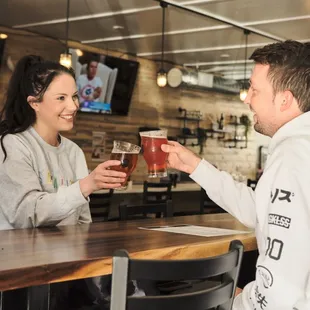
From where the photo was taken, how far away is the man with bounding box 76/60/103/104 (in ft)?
26.6

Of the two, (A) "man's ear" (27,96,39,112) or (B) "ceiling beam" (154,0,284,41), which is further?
(B) "ceiling beam" (154,0,284,41)

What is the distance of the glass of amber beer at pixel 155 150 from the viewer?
6.97ft

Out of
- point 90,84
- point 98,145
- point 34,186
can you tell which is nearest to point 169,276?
point 34,186

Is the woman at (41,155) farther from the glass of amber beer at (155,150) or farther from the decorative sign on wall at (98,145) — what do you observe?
the decorative sign on wall at (98,145)

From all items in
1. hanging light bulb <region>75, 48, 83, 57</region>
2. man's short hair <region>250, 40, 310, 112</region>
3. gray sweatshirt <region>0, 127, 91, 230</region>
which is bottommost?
gray sweatshirt <region>0, 127, 91, 230</region>

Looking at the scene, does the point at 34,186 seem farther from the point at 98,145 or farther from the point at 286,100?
the point at 98,145

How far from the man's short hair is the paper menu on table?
66 cm

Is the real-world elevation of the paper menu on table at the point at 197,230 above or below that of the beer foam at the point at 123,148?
below

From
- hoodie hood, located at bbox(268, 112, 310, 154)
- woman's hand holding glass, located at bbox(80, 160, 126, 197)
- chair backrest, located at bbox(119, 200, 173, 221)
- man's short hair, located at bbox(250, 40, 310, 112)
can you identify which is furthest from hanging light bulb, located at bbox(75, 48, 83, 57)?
hoodie hood, located at bbox(268, 112, 310, 154)

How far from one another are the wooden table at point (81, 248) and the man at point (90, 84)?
591 centimetres

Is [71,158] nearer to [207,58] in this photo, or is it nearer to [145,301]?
[145,301]

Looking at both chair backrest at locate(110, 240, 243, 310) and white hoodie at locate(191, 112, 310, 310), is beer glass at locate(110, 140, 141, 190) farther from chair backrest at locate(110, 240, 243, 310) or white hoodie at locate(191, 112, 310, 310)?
chair backrest at locate(110, 240, 243, 310)

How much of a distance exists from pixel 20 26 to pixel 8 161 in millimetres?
5609

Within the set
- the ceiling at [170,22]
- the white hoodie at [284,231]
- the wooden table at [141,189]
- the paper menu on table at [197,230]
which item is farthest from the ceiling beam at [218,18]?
the white hoodie at [284,231]
